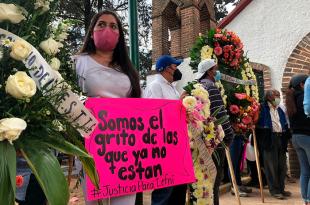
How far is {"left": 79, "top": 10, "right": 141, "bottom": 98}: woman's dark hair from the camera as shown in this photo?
266cm

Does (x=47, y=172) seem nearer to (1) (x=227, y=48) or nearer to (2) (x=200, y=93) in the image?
(2) (x=200, y=93)

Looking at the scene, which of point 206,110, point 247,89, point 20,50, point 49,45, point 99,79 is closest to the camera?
point 20,50

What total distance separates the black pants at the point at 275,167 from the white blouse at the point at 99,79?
4.58m

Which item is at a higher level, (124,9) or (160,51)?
(124,9)

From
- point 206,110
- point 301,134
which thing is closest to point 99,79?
point 206,110

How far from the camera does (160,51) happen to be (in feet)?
36.6

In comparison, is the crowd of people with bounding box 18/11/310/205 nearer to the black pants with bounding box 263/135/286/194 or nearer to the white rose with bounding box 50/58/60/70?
the black pants with bounding box 263/135/286/194

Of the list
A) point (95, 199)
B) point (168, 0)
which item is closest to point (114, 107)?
point (95, 199)

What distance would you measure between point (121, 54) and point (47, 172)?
1458 mm

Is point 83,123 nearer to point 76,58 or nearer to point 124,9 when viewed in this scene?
point 76,58

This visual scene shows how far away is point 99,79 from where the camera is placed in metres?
2.48

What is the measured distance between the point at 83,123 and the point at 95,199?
796 millimetres

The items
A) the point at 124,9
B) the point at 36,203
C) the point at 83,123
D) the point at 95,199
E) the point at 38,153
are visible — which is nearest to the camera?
the point at 38,153

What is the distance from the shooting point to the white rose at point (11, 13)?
1469mm
